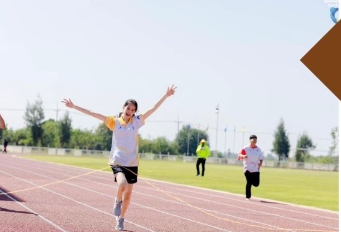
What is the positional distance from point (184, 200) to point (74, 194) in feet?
9.36

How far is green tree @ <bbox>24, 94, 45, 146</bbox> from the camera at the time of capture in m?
108

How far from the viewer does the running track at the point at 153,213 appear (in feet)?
33.5

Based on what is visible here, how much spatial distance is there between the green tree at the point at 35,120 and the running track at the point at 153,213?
92146mm

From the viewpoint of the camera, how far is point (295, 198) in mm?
19594

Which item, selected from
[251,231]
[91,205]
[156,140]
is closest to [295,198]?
[91,205]

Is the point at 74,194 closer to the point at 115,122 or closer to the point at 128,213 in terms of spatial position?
the point at 128,213

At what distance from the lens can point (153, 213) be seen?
12.6 metres

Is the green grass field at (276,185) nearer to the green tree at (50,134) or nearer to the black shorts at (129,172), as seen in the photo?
the black shorts at (129,172)

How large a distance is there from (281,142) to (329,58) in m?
113

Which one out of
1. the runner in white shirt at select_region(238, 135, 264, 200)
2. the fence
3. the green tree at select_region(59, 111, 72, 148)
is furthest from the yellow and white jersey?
the green tree at select_region(59, 111, 72, 148)

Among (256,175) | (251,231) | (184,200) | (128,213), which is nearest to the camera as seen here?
(251,231)

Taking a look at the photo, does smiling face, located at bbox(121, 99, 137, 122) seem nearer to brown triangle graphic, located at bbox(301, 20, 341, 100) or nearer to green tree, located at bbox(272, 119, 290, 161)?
brown triangle graphic, located at bbox(301, 20, 341, 100)

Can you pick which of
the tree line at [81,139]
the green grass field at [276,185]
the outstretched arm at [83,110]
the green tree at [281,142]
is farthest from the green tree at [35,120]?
the outstretched arm at [83,110]

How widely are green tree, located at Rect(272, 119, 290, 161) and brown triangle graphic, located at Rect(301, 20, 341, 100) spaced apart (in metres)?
113
